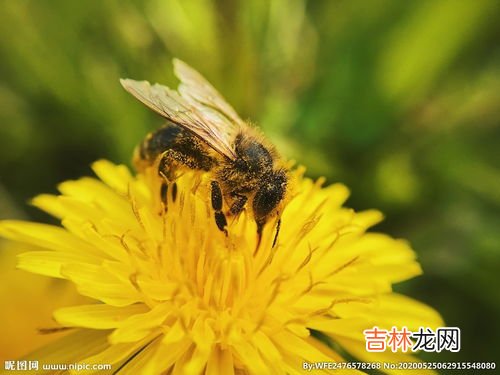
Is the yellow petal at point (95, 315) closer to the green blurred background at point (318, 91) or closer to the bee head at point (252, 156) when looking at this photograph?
the bee head at point (252, 156)

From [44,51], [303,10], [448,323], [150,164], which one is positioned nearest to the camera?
[150,164]

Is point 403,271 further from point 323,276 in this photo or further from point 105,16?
point 105,16

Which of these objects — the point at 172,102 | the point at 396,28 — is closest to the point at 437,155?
the point at 396,28

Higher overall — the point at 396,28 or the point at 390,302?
the point at 396,28

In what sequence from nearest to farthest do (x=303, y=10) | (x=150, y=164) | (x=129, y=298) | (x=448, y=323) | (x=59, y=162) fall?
1. (x=129, y=298)
2. (x=150, y=164)
3. (x=448, y=323)
4. (x=59, y=162)
5. (x=303, y=10)

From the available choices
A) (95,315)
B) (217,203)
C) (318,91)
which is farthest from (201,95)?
(318,91)

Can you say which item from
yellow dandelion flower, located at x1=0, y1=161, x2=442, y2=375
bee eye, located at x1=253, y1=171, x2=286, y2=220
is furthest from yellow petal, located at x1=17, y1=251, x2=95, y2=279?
bee eye, located at x1=253, y1=171, x2=286, y2=220

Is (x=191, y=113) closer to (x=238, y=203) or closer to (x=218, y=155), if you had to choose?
(x=218, y=155)
